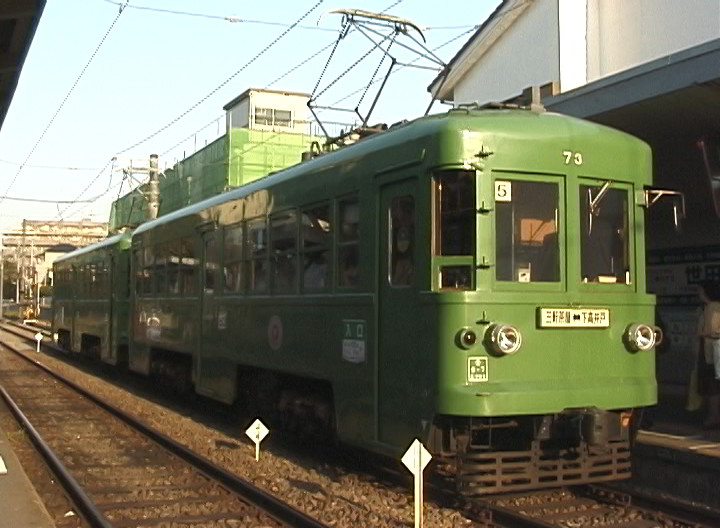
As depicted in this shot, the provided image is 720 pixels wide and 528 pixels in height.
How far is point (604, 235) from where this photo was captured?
7.36m

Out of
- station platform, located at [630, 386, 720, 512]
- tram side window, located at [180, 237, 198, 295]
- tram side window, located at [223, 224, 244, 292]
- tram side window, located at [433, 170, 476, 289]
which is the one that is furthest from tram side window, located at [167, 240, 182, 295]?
tram side window, located at [433, 170, 476, 289]

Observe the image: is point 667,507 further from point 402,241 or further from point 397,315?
point 402,241

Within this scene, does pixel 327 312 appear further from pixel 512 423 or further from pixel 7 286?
pixel 7 286

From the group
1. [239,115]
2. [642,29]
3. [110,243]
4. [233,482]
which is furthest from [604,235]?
[239,115]

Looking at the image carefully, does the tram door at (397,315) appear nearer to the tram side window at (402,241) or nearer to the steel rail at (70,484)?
the tram side window at (402,241)

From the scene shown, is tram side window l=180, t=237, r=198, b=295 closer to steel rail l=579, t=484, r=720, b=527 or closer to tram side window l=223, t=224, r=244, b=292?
tram side window l=223, t=224, r=244, b=292

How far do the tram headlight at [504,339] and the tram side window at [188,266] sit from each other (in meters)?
6.24

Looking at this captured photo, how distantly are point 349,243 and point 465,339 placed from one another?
171 centimetres

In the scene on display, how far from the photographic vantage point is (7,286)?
10438cm

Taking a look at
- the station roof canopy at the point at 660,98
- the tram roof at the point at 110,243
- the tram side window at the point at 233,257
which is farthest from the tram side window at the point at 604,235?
the tram roof at the point at 110,243

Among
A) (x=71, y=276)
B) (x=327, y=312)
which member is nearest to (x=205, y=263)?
(x=327, y=312)

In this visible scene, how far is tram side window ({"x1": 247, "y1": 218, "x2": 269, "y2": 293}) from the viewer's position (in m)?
9.65

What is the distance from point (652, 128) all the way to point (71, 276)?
57.1 ft

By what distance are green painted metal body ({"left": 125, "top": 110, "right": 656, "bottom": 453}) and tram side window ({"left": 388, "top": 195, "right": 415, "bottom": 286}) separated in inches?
3.1
